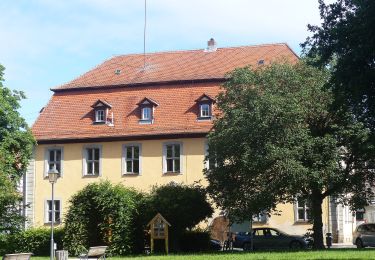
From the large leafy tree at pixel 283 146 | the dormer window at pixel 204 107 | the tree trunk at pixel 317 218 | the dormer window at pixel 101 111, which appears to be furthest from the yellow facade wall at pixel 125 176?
the tree trunk at pixel 317 218

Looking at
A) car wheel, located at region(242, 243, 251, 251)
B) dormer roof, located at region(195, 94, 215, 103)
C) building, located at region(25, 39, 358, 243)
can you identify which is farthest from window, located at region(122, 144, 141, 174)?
car wheel, located at region(242, 243, 251, 251)

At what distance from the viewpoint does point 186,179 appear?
1895 inches

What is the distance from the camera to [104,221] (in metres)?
37.2

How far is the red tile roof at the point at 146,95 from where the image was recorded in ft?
161

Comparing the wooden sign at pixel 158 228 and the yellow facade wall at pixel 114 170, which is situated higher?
the yellow facade wall at pixel 114 170

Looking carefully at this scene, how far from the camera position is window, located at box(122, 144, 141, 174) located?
49.4m

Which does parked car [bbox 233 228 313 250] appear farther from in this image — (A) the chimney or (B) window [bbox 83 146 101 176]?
(A) the chimney

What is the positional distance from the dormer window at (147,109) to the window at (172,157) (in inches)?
98.3

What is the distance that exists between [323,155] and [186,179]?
52.3 ft

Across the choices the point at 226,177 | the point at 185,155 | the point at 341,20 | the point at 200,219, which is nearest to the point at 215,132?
the point at 226,177

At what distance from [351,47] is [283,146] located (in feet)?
42.7

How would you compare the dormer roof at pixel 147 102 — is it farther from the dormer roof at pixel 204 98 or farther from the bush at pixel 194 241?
the bush at pixel 194 241

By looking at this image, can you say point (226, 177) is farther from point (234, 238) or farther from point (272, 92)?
point (234, 238)

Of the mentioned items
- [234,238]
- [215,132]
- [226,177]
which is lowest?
[234,238]
